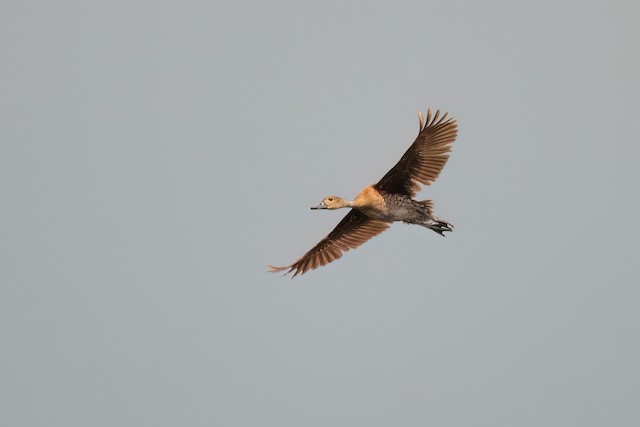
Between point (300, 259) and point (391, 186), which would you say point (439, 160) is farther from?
point (300, 259)

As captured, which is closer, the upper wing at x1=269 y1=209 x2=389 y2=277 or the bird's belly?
the bird's belly

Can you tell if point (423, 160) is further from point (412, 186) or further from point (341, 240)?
point (341, 240)

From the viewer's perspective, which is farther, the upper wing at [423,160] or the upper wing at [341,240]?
the upper wing at [341,240]

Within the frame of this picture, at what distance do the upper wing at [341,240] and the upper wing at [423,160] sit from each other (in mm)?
2075

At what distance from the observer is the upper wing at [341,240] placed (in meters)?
34.8

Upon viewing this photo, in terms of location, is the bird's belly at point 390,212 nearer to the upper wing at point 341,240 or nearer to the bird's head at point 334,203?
the bird's head at point 334,203

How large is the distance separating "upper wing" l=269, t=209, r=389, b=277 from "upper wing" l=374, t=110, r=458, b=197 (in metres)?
2.07

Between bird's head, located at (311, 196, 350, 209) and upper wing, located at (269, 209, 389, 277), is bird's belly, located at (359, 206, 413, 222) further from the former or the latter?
upper wing, located at (269, 209, 389, 277)

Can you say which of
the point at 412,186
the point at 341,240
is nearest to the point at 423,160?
the point at 412,186

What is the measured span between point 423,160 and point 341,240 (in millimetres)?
3842

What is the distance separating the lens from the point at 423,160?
32500mm

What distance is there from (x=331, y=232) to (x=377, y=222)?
125 centimetres

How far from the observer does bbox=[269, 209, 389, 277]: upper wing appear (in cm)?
3481

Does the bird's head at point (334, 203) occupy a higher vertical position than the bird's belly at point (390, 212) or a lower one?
higher
